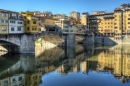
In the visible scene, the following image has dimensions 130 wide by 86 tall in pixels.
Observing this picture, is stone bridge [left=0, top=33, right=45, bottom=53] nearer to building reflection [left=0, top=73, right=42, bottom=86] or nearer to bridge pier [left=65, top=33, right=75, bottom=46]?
building reflection [left=0, top=73, right=42, bottom=86]

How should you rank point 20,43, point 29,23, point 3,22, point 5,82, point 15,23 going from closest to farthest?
point 5,82 < point 3,22 < point 15,23 < point 20,43 < point 29,23

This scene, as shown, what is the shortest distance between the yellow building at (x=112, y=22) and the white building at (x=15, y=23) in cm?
6872

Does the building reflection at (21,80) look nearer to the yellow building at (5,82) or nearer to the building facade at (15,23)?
the yellow building at (5,82)

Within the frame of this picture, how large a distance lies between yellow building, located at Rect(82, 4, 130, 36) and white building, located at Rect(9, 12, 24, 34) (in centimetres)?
6872

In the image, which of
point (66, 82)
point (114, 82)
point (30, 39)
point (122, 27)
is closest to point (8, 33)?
point (30, 39)

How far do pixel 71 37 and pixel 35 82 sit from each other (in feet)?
205

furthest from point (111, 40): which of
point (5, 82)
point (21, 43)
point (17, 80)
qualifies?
point (5, 82)

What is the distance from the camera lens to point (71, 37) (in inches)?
3484

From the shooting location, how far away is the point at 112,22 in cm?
11894

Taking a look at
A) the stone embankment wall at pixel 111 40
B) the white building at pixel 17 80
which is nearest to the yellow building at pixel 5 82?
the white building at pixel 17 80

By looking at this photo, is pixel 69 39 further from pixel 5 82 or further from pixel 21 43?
pixel 5 82

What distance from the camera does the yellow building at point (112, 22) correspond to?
111381 millimetres

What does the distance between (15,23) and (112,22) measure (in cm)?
7645

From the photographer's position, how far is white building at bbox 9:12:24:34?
52.3m
